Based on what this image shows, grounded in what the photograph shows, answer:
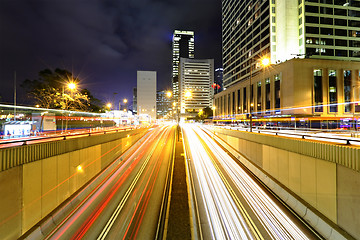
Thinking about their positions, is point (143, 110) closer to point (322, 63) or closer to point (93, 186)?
point (322, 63)

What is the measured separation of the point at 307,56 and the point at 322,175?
57582mm

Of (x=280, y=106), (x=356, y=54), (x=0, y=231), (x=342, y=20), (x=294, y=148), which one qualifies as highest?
(x=342, y=20)

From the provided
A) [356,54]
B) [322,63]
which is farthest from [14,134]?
[356,54]

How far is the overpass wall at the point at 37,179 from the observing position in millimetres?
7255

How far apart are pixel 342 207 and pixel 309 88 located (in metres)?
48.7

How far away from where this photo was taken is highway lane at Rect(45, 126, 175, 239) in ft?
28.3

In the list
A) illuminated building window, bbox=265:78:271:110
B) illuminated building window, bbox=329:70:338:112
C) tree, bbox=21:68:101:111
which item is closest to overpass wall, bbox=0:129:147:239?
tree, bbox=21:68:101:111

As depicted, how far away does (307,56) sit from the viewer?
53.1 metres

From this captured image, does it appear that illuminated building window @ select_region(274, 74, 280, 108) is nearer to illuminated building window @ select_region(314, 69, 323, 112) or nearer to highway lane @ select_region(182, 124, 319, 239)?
illuminated building window @ select_region(314, 69, 323, 112)

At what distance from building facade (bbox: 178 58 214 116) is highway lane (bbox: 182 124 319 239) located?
170m

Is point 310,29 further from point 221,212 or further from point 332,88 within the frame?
point 221,212

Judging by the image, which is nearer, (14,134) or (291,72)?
(14,134)

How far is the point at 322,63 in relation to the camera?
1898 inches

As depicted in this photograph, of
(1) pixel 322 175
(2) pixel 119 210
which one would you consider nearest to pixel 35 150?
(2) pixel 119 210
